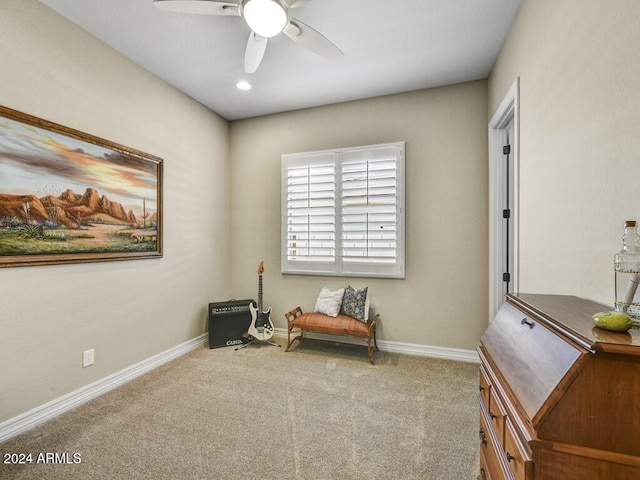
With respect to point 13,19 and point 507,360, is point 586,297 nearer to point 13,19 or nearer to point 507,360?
point 507,360

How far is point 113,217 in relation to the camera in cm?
259

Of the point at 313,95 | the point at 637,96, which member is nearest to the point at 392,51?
the point at 313,95

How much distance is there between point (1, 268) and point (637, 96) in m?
3.34

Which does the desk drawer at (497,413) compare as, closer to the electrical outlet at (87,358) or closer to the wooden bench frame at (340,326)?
the wooden bench frame at (340,326)

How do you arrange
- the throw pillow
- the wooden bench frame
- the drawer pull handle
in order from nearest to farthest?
1. the drawer pull handle
2. the wooden bench frame
3. the throw pillow

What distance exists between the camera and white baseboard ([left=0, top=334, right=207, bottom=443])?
192 cm

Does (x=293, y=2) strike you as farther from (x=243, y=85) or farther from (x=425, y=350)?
(x=425, y=350)

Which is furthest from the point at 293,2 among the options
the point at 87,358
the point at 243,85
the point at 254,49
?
the point at 87,358

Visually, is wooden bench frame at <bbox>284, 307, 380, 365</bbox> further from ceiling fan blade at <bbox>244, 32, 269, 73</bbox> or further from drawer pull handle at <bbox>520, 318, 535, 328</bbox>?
ceiling fan blade at <bbox>244, 32, 269, 73</bbox>

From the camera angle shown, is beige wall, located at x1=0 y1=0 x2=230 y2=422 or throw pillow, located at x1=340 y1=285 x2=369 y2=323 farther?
throw pillow, located at x1=340 y1=285 x2=369 y2=323

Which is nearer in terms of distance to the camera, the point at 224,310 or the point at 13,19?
the point at 13,19

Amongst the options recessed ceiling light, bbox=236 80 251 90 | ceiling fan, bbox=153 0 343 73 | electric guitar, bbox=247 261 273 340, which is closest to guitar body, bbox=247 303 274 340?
electric guitar, bbox=247 261 273 340

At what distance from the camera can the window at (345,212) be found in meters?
3.31

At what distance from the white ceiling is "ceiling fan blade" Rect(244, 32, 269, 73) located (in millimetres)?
308
